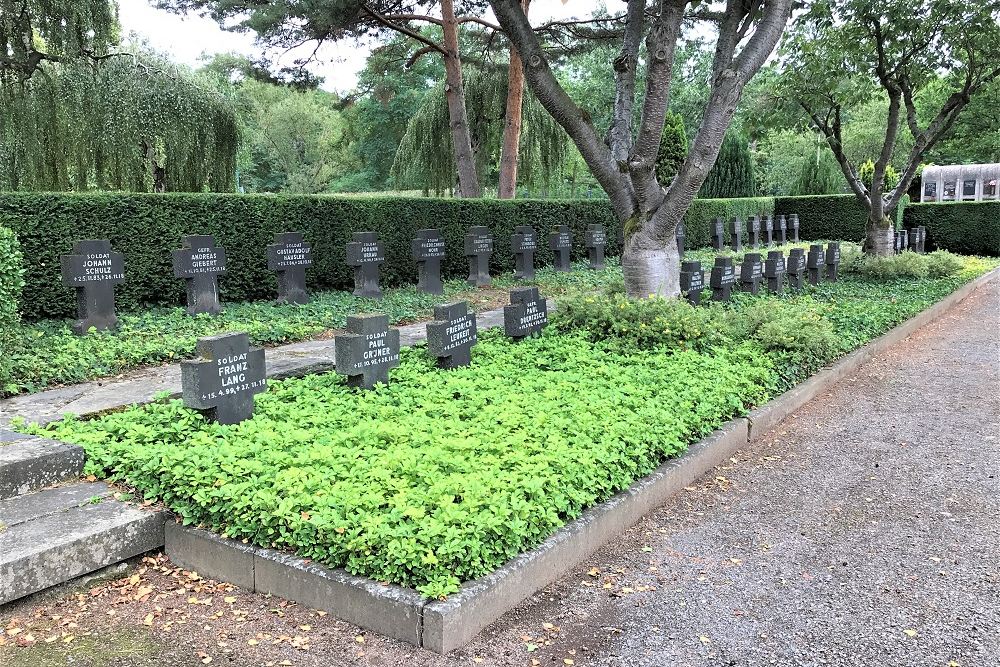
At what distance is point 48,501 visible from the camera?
3.68 meters

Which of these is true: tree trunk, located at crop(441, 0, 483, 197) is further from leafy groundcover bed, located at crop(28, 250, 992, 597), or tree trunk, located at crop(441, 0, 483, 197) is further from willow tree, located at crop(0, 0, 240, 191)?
leafy groundcover bed, located at crop(28, 250, 992, 597)

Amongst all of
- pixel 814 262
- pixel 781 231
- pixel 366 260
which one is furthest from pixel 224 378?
pixel 781 231

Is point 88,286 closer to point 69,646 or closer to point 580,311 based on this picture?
point 580,311

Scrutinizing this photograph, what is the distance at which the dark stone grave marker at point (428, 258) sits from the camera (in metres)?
11.1

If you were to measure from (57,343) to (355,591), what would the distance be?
5.07 metres

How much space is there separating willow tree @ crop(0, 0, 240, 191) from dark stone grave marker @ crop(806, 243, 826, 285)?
999 centimetres

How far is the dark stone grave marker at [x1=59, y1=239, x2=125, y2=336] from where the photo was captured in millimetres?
7465

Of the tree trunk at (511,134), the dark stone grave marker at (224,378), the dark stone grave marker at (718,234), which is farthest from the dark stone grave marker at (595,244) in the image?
the dark stone grave marker at (224,378)

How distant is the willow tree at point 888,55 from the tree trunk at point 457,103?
670cm

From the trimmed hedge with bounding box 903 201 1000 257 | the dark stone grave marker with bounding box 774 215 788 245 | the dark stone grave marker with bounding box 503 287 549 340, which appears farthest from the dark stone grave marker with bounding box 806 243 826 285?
the trimmed hedge with bounding box 903 201 1000 257

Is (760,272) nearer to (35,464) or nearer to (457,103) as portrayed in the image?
(457,103)

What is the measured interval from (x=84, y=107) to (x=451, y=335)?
26.6 feet

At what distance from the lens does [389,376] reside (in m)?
5.82

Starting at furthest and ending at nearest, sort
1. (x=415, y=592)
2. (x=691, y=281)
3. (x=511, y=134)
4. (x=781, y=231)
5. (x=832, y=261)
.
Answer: (x=781, y=231) < (x=511, y=134) < (x=832, y=261) < (x=691, y=281) < (x=415, y=592)
